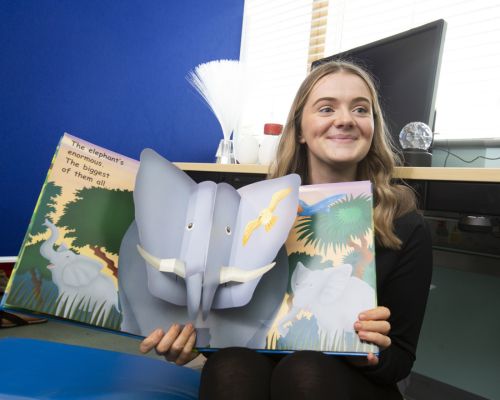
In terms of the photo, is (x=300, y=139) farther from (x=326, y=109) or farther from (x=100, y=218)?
(x=100, y=218)

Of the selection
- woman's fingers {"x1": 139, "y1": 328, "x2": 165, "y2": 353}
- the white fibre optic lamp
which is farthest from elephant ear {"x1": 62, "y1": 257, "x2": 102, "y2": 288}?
→ the white fibre optic lamp

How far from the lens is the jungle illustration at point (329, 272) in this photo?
497 millimetres

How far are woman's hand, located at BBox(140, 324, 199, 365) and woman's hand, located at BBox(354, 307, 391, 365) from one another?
198 millimetres

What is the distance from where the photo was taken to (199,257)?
0.51 meters

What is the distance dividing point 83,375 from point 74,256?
205mm

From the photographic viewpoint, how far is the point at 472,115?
1.47 m

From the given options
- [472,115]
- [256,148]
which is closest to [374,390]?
[256,148]

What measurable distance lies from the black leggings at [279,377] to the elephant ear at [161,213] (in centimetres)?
12

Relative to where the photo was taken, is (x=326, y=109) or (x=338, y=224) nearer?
(x=338, y=224)

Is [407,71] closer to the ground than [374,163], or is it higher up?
higher up

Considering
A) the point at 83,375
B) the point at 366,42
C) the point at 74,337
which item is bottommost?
the point at 74,337

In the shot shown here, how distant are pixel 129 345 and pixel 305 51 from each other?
151cm

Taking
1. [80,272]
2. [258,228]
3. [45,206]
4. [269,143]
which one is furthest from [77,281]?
[269,143]

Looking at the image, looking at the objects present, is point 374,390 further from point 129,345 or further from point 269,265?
point 129,345
